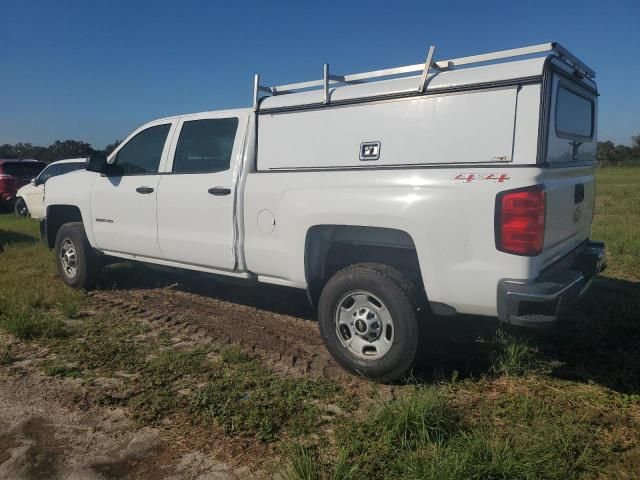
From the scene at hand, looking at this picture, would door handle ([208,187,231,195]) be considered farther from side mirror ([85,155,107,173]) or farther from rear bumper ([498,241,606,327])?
rear bumper ([498,241,606,327])

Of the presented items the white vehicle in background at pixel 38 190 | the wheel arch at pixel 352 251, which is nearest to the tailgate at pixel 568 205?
the wheel arch at pixel 352 251

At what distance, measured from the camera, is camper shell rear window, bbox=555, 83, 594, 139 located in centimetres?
377

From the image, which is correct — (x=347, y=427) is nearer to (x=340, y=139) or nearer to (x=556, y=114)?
(x=340, y=139)

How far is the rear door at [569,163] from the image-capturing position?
11.4ft

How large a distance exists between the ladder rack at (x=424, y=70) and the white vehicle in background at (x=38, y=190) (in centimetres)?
886

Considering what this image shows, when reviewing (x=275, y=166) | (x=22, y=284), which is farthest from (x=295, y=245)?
(x=22, y=284)

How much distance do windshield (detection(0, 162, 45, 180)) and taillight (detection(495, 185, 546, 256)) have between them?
52.1 ft

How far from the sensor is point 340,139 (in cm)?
412

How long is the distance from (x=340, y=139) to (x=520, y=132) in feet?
4.38

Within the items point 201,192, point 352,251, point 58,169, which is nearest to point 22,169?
point 58,169

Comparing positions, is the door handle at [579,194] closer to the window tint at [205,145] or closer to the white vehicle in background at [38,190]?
the window tint at [205,145]

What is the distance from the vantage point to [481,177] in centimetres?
336

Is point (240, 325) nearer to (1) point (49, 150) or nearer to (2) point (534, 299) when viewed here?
(2) point (534, 299)

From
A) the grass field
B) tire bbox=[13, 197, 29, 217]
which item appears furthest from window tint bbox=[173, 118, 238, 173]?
tire bbox=[13, 197, 29, 217]
